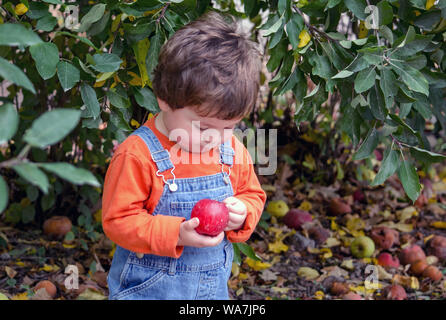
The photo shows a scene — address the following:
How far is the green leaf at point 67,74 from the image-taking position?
4.21 feet

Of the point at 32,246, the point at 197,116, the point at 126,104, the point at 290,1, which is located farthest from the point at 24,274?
the point at 290,1

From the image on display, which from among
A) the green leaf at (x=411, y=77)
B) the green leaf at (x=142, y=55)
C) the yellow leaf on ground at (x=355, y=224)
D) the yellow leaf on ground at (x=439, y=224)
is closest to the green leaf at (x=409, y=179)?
the green leaf at (x=411, y=77)

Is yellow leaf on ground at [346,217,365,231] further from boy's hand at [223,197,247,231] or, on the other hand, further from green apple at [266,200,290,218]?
boy's hand at [223,197,247,231]

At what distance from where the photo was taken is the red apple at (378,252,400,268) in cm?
254

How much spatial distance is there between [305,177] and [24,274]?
193 centimetres

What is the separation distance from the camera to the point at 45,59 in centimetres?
125

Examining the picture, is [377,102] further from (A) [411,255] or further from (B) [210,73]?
(A) [411,255]

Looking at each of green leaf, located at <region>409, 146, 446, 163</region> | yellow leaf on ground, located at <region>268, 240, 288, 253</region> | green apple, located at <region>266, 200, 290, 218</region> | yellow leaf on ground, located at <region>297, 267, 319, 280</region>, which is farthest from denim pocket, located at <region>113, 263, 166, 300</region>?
green apple, located at <region>266, 200, 290, 218</region>

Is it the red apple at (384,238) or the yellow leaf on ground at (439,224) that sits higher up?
the red apple at (384,238)

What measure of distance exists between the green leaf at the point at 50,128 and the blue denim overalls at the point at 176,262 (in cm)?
58

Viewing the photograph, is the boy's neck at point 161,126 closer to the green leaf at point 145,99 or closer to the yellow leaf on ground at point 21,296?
the green leaf at point 145,99

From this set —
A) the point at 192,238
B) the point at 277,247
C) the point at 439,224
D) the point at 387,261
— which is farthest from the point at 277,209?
the point at 192,238
